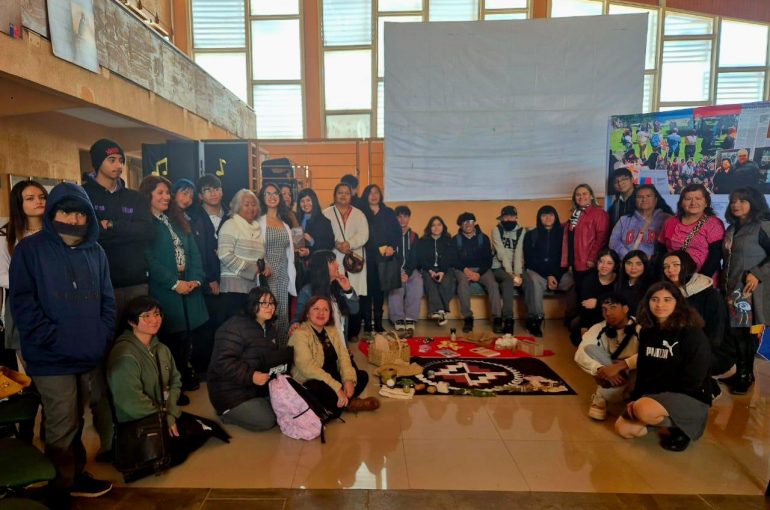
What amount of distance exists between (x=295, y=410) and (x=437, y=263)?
2882mm

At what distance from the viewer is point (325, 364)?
2973 millimetres

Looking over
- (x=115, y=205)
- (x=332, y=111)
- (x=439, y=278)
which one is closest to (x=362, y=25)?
(x=332, y=111)

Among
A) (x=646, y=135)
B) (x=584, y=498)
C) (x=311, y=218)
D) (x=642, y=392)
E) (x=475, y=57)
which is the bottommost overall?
(x=584, y=498)

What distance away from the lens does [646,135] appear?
14.9 ft

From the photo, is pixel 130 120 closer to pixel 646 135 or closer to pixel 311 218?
pixel 311 218

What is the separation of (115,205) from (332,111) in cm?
777

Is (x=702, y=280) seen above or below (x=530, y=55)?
below

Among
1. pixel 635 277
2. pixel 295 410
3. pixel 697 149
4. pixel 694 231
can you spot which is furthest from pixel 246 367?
pixel 697 149

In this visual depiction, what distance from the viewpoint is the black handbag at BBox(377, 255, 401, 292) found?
4773 millimetres

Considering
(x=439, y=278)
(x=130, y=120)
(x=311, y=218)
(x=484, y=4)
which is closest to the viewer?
(x=311, y=218)

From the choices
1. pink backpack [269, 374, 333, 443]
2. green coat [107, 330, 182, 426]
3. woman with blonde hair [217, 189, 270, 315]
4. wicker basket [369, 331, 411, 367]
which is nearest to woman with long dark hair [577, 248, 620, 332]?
wicker basket [369, 331, 411, 367]

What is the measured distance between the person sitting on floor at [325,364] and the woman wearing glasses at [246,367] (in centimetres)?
16

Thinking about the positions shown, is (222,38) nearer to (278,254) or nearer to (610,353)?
(278,254)

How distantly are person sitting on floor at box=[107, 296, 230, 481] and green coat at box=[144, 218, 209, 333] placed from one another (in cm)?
64
